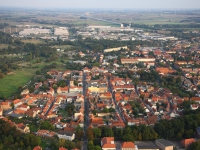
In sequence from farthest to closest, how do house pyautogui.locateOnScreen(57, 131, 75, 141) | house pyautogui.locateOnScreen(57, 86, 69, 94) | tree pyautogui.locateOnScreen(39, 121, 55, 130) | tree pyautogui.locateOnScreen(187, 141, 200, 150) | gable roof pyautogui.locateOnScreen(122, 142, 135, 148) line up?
house pyautogui.locateOnScreen(57, 86, 69, 94) → tree pyautogui.locateOnScreen(39, 121, 55, 130) → house pyautogui.locateOnScreen(57, 131, 75, 141) → gable roof pyautogui.locateOnScreen(122, 142, 135, 148) → tree pyautogui.locateOnScreen(187, 141, 200, 150)

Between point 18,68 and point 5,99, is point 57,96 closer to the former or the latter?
point 5,99

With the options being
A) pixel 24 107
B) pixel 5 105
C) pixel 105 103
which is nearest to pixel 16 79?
pixel 5 105

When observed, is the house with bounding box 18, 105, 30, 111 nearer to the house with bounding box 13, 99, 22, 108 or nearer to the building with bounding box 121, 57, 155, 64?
the house with bounding box 13, 99, 22, 108

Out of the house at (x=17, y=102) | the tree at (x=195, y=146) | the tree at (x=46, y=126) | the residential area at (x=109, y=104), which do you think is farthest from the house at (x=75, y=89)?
the tree at (x=195, y=146)

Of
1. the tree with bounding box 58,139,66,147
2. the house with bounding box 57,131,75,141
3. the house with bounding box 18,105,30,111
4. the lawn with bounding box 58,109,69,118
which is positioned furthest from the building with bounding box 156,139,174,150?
the house with bounding box 18,105,30,111

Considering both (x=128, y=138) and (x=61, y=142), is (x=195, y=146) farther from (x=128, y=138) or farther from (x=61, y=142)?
(x=61, y=142)
